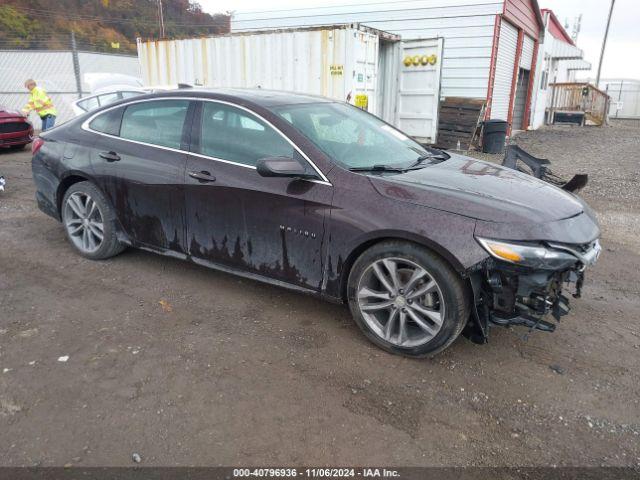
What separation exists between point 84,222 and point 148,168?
1.04 metres

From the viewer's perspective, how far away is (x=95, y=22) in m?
37.5

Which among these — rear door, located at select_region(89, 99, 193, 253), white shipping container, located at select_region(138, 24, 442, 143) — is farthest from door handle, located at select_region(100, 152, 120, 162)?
white shipping container, located at select_region(138, 24, 442, 143)

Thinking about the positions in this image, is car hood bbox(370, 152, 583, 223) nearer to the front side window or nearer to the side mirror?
the side mirror

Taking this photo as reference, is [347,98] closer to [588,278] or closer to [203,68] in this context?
[203,68]

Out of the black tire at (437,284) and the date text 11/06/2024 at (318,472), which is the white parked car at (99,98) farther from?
the date text 11/06/2024 at (318,472)

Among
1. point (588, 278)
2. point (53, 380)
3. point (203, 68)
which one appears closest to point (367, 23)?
point (203, 68)

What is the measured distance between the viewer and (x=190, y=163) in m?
3.92

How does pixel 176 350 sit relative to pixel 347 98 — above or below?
below

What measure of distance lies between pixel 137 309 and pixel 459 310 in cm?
238

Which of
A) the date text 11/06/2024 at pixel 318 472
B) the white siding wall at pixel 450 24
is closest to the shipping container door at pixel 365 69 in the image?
the white siding wall at pixel 450 24

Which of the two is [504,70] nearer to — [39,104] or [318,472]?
[39,104]

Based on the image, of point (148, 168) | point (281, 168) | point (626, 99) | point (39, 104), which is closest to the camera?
point (281, 168)

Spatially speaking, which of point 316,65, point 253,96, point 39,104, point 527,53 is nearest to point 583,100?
point 527,53

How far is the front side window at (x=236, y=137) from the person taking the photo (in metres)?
3.62
